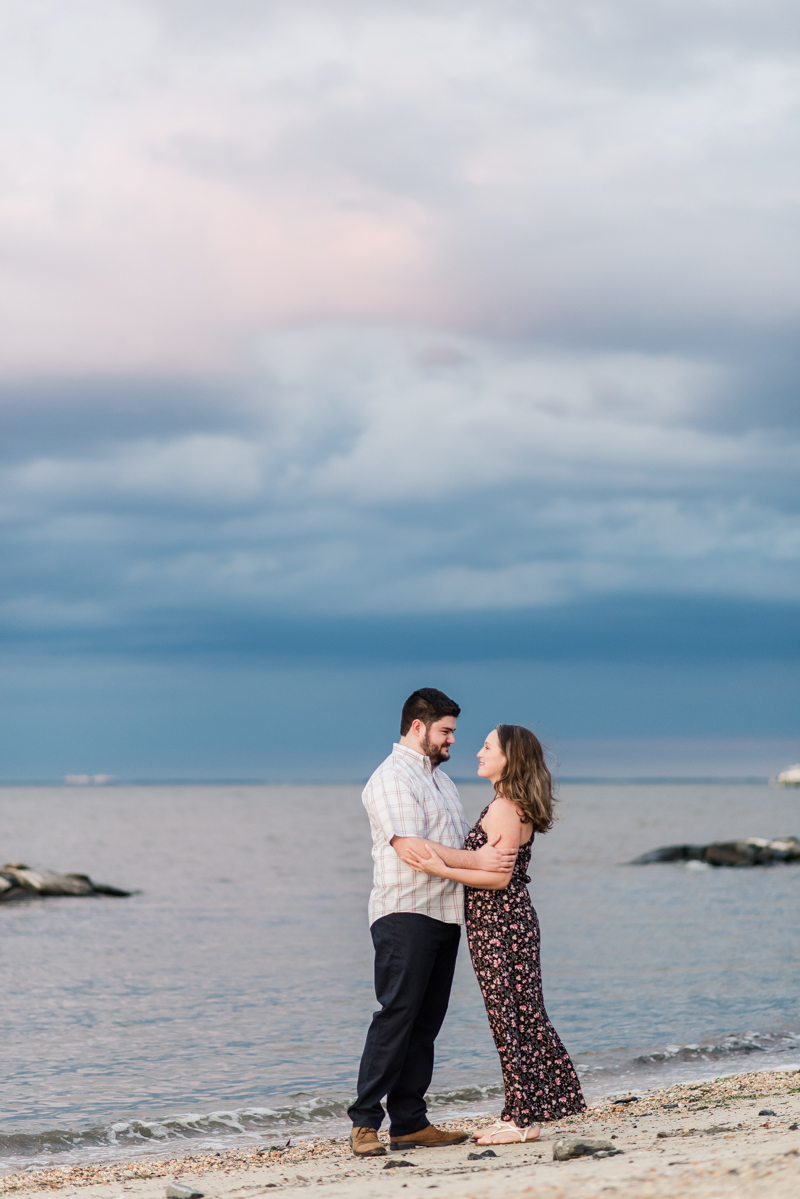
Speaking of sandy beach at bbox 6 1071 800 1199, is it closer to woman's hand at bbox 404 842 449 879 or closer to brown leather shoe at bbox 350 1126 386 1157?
brown leather shoe at bbox 350 1126 386 1157

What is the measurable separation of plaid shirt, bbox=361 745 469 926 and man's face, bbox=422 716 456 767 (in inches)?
2.8

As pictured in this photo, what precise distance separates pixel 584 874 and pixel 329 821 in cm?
4754

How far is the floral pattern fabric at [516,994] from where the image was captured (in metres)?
7.22

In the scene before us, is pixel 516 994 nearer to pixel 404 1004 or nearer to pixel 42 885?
pixel 404 1004

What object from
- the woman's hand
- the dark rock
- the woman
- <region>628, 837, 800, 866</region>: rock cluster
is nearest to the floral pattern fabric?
the woman

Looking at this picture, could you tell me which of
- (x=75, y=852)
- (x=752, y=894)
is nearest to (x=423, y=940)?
(x=752, y=894)

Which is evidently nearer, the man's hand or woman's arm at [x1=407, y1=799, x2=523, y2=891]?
woman's arm at [x1=407, y1=799, x2=523, y2=891]

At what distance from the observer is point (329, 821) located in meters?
84.8

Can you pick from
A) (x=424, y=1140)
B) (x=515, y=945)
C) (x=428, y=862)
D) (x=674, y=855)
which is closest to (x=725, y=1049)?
(x=424, y=1140)

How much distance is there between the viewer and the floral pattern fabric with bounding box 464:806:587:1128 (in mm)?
7219

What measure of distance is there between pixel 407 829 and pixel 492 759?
0.68 m

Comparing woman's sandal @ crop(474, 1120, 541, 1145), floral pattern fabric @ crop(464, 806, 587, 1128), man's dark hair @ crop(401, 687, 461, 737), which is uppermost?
man's dark hair @ crop(401, 687, 461, 737)

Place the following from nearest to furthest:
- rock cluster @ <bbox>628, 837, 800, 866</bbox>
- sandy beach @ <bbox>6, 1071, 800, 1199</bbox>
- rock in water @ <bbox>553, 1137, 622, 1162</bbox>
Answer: sandy beach @ <bbox>6, 1071, 800, 1199</bbox>
rock in water @ <bbox>553, 1137, 622, 1162</bbox>
rock cluster @ <bbox>628, 837, 800, 866</bbox>

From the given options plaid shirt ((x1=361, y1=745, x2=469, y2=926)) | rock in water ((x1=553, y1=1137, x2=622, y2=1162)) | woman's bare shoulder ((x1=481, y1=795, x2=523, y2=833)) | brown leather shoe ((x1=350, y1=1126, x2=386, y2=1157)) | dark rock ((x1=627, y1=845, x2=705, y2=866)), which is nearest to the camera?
rock in water ((x1=553, y1=1137, x2=622, y2=1162))
